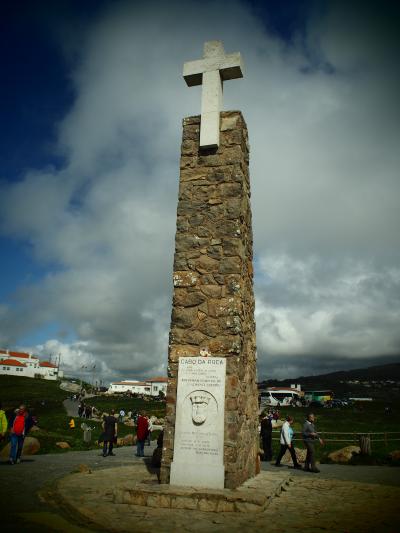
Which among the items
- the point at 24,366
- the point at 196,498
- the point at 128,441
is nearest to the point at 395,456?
the point at 196,498

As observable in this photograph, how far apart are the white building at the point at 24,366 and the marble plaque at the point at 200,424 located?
116810 mm

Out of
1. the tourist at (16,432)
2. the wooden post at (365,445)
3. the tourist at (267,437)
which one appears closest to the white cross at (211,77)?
the tourist at (16,432)

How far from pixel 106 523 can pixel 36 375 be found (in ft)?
417

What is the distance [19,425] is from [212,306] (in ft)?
23.3

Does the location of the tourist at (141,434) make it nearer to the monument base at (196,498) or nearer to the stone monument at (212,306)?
the stone monument at (212,306)

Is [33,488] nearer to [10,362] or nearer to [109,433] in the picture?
[109,433]

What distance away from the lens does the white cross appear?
28.4 ft

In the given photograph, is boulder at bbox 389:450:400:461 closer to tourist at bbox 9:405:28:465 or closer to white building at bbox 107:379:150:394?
tourist at bbox 9:405:28:465

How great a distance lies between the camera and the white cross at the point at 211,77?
28.4 feet

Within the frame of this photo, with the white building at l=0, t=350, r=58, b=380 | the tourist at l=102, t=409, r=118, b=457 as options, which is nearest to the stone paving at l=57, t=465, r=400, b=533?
the tourist at l=102, t=409, r=118, b=457

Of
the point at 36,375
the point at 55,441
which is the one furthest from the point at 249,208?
the point at 36,375

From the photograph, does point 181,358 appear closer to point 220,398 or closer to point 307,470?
point 220,398

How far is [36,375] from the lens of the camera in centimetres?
12038

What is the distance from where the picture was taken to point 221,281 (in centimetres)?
790
